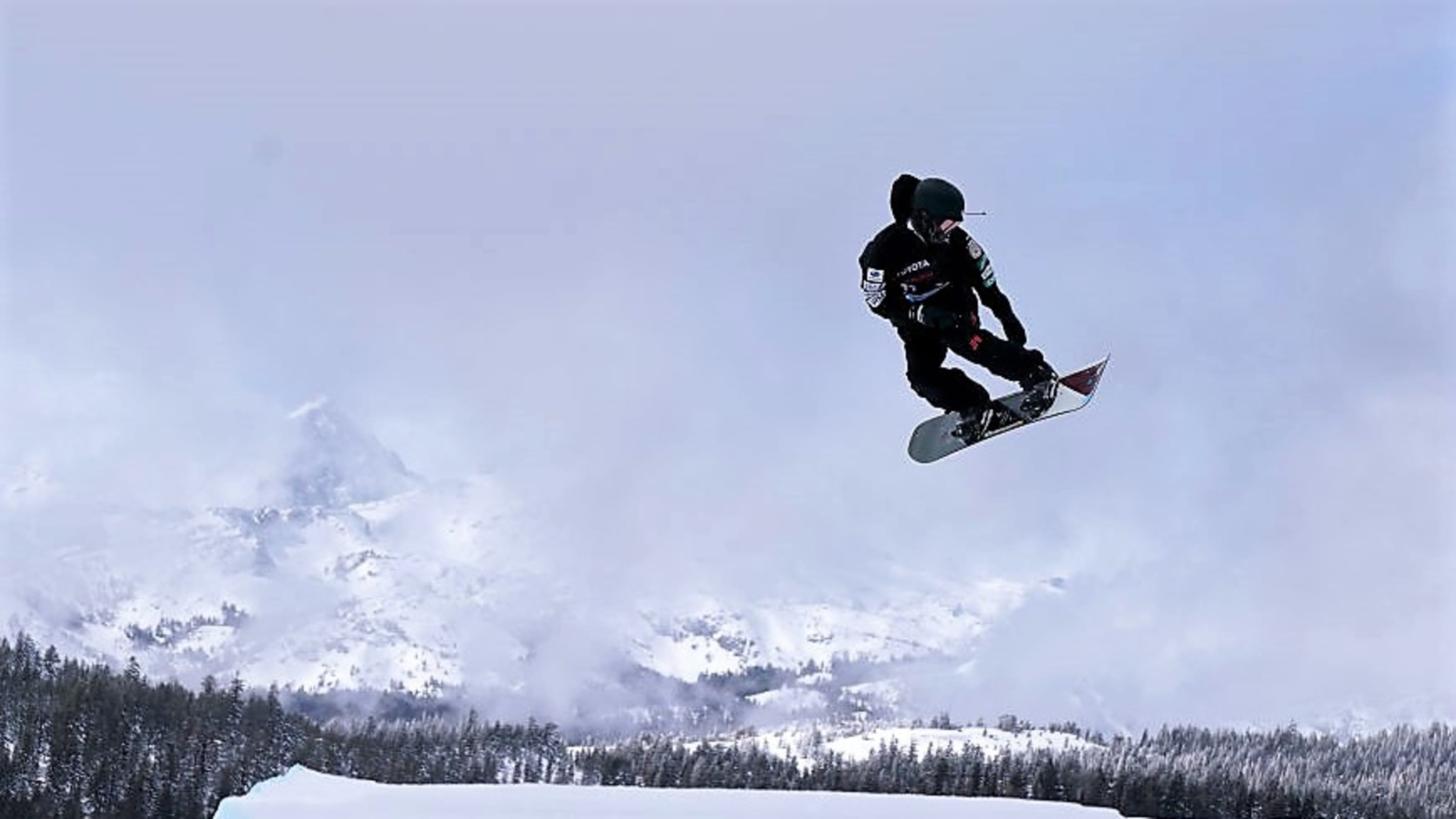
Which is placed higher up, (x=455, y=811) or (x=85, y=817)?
(x=85, y=817)

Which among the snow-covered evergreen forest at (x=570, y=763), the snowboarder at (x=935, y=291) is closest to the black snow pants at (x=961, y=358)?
the snowboarder at (x=935, y=291)

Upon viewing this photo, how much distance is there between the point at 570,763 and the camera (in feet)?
638

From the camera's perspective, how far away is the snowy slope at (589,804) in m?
Answer: 23.3

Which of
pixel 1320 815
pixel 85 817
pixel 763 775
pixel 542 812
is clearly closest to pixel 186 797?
pixel 85 817

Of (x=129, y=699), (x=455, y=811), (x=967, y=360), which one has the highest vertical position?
(x=129, y=699)

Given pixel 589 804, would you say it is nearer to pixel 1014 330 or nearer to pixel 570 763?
pixel 1014 330

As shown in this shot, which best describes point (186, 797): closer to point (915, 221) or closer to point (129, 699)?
point (129, 699)

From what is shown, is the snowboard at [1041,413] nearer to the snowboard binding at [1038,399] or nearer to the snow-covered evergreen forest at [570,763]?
the snowboard binding at [1038,399]

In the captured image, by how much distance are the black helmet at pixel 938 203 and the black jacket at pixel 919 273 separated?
39cm

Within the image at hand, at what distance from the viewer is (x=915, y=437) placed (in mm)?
22172

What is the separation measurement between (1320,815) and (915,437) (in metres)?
157

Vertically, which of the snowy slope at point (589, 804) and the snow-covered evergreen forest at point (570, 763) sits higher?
the snow-covered evergreen forest at point (570, 763)

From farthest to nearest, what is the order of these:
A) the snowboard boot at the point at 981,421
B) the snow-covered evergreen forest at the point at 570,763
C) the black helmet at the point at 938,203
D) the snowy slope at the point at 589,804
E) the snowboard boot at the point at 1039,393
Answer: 1. the snow-covered evergreen forest at the point at 570,763
2. the snowy slope at the point at 589,804
3. the snowboard boot at the point at 981,421
4. the snowboard boot at the point at 1039,393
5. the black helmet at the point at 938,203

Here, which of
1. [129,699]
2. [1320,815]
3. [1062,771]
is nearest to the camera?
[129,699]
